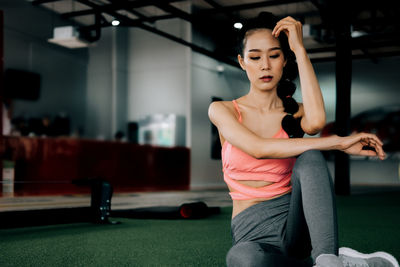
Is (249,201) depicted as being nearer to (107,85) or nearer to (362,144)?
(362,144)

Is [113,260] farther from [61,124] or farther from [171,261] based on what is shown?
[61,124]

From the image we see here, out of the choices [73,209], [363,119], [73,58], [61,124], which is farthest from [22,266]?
[363,119]

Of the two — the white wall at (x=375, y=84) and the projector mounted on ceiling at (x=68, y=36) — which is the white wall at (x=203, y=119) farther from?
A: the white wall at (x=375, y=84)

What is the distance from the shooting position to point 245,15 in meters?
11.0

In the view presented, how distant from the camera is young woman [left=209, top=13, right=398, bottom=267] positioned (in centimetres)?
126

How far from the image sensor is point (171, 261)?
198 centimetres

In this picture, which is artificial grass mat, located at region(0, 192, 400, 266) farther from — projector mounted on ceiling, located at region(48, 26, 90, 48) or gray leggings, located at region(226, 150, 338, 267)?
projector mounted on ceiling, located at region(48, 26, 90, 48)

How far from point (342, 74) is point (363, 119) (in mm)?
7203

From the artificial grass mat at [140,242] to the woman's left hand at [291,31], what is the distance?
1.06 metres

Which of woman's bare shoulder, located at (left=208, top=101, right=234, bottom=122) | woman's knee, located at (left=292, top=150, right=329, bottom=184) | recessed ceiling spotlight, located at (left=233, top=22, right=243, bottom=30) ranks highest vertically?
recessed ceiling spotlight, located at (left=233, top=22, right=243, bottom=30)

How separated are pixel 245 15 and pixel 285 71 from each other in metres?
10.0

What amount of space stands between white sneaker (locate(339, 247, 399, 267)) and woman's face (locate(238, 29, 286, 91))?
0.58 m

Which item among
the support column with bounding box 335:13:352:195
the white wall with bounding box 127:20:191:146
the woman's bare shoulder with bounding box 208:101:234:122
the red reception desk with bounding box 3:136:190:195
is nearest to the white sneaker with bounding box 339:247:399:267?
the woman's bare shoulder with bounding box 208:101:234:122

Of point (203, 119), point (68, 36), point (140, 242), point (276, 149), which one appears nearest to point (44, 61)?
point (68, 36)
